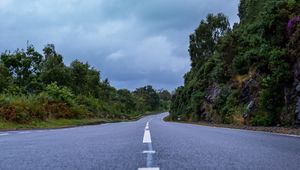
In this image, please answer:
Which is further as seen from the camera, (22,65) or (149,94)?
(149,94)

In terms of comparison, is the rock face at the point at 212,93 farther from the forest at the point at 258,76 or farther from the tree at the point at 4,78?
the tree at the point at 4,78

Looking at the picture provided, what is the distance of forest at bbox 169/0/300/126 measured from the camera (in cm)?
2419

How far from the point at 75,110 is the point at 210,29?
26465 millimetres

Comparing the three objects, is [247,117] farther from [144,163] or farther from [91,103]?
[91,103]

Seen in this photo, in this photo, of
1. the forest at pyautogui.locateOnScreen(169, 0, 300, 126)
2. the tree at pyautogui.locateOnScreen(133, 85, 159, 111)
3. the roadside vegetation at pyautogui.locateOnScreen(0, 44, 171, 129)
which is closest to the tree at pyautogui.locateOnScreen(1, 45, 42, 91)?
the roadside vegetation at pyautogui.locateOnScreen(0, 44, 171, 129)

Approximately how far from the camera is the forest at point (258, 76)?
24.2 meters

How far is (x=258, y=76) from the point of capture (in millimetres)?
31922

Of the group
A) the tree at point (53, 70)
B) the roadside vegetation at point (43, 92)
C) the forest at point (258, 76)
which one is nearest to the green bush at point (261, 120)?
the forest at point (258, 76)

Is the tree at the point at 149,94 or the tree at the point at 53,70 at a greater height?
the tree at the point at 149,94

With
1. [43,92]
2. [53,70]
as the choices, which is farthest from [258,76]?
[53,70]

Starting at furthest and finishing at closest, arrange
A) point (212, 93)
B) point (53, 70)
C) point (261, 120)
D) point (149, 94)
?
1. point (149, 94)
2. point (53, 70)
3. point (212, 93)
4. point (261, 120)

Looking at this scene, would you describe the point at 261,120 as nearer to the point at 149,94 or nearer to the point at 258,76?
the point at 258,76

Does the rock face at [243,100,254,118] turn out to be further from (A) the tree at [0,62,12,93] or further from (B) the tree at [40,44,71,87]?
(B) the tree at [40,44,71,87]

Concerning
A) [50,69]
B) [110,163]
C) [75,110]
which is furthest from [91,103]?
[110,163]
